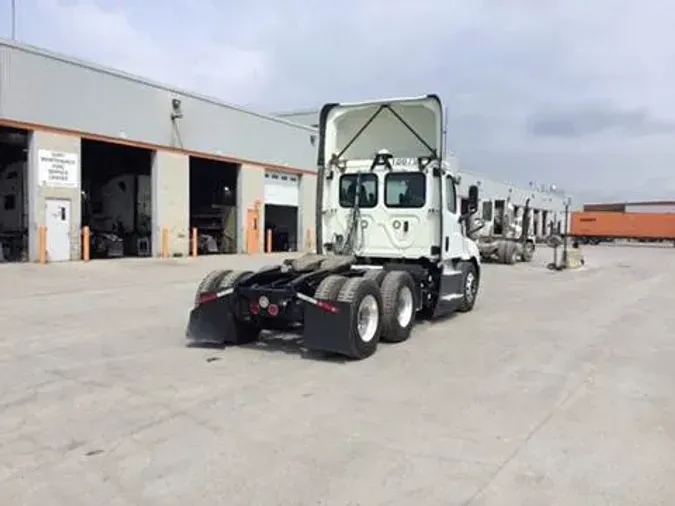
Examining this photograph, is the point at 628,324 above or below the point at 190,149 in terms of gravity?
below

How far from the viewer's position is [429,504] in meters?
4.04

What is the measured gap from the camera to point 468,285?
1286 centimetres

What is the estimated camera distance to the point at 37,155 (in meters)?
22.6

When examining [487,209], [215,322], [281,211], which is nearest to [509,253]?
[281,211]

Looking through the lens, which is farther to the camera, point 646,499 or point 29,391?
point 29,391

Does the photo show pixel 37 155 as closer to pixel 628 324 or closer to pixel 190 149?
pixel 190 149

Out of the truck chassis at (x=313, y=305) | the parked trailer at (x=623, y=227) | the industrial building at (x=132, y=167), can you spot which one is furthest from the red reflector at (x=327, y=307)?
the parked trailer at (x=623, y=227)

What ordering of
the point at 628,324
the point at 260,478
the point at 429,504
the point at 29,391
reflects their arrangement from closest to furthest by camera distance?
the point at 429,504 → the point at 260,478 → the point at 29,391 → the point at 628,324

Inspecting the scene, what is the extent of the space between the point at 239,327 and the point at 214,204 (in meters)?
27.1

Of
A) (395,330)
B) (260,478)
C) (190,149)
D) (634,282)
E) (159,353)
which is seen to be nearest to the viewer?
(260,478)

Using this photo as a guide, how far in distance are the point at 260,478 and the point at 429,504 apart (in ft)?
3.68

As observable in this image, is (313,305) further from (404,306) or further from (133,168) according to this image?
(133,168)

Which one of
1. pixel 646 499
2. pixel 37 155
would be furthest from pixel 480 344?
pixel 37 155

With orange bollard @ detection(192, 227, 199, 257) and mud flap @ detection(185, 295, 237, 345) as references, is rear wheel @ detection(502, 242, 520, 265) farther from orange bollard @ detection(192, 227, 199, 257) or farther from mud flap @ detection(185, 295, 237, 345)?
mud flap @ detection(185, 295, 237, 345)
